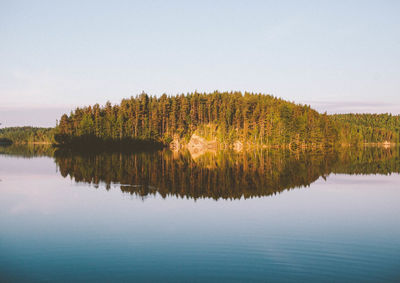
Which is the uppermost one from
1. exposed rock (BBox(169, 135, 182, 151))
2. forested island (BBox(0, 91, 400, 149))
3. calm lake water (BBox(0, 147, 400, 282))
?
forested island (BBox(0, 91, 400, 149))

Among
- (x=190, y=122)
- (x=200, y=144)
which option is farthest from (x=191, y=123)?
(x=200, y=144)

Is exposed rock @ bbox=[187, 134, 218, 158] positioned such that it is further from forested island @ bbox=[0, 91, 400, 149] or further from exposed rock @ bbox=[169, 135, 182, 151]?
exposed rock @ bbox=[169, 135, 182, 151]

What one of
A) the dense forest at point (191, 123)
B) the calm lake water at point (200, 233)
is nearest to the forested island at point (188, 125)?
the dense forest at point (191, 123)

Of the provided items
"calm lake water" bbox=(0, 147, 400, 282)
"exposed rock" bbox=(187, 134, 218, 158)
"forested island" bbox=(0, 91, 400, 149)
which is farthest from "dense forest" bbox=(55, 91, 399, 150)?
"calm lake water" bbox=(0, 147, 400, 282)

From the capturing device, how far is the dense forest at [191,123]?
449 feet

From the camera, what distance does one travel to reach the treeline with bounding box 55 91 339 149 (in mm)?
137125

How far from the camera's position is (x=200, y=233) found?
1697 cm

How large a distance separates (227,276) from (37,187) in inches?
→ 1118

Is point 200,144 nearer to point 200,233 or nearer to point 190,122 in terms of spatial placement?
point 190,122

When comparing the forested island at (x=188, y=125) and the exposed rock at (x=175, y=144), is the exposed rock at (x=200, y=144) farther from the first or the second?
the exposed rock at (x=175, y=144)

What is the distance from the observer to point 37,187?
111 feet

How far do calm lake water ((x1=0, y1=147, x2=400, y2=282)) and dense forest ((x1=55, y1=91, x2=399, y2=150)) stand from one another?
351ft

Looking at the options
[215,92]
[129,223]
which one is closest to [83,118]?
[215,92]

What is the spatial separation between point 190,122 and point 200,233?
133146 millimetres
